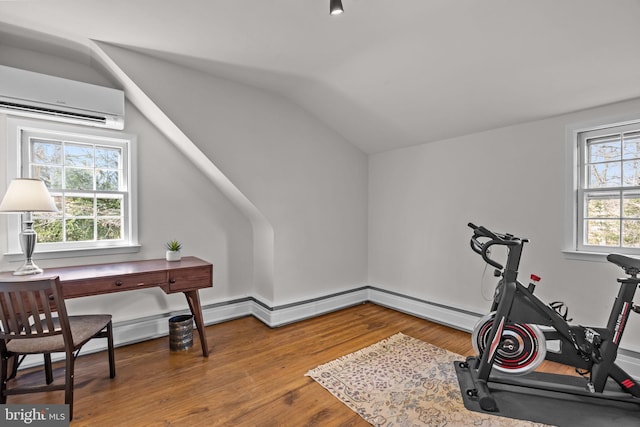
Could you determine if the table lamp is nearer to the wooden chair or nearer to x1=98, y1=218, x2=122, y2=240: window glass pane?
the wooden chair

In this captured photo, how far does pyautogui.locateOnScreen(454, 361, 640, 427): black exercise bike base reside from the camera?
1909 millimetres

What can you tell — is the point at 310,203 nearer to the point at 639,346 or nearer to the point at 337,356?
the point at 337,356

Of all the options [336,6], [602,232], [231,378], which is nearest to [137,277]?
[231,378]

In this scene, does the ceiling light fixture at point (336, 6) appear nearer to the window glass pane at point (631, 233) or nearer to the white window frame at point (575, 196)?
the white window frame at point (575, 196)

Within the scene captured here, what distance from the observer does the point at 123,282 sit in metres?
2.39

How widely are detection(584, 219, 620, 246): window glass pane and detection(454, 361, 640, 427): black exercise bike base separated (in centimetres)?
122

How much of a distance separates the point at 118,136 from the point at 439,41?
2941mm

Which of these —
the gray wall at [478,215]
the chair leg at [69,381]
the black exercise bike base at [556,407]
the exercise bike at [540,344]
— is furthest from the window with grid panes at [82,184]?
the black exercise bike base at [556,407]

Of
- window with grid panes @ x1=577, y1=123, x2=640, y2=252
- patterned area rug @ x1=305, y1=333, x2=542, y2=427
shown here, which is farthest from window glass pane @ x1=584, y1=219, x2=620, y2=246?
patterned area rug @ x1=305, y1=333, x2=542, y2=427

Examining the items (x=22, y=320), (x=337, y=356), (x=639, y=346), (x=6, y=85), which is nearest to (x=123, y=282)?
(x=22, y=320)

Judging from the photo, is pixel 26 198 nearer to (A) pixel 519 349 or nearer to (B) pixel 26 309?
(B) pixel 26 309

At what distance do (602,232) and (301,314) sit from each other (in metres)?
3.03

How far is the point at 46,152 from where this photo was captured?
267 cm

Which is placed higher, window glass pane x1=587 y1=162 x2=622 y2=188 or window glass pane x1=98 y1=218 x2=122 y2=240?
window glass pane x1=587 y1=162 x2=622 y2=188
